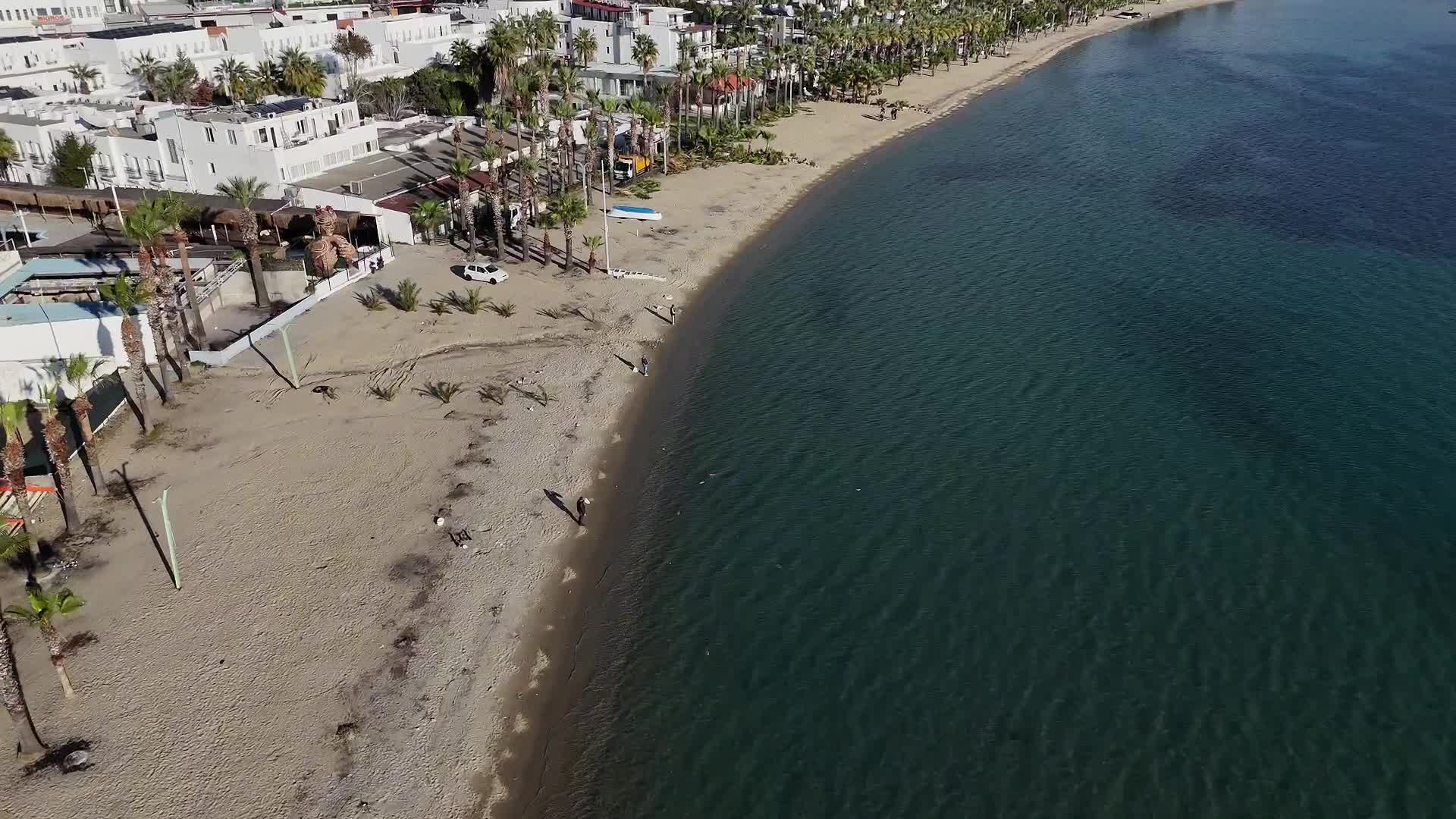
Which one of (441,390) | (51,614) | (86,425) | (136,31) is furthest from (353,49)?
(51,614)

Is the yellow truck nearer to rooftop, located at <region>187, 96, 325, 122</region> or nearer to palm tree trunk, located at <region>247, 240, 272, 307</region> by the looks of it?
rooftop, located at <region>187, 96, 325, 122</region>

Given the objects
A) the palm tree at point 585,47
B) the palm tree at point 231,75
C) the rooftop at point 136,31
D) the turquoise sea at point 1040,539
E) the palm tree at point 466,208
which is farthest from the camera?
the palm tree at point 585,47

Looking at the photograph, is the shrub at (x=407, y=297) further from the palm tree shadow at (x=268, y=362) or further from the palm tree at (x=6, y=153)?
the palm tree at (x=6, y=153)

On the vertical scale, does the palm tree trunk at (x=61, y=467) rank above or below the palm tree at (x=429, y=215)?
below

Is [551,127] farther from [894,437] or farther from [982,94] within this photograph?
[982,94]

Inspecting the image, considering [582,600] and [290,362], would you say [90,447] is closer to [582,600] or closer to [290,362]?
[290,362]

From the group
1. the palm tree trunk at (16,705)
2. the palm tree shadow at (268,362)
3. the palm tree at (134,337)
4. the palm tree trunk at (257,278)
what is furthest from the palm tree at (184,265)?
the palm tree trunk at (16,705)

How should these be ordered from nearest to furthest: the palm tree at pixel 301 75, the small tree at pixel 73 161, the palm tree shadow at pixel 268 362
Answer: the palm tree shadow at pixel 268 362 < the small tree at pixel 73 161 < the palm tree at pixel 301 75

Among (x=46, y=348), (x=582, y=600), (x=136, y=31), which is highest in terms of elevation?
(x=136, y=31)
